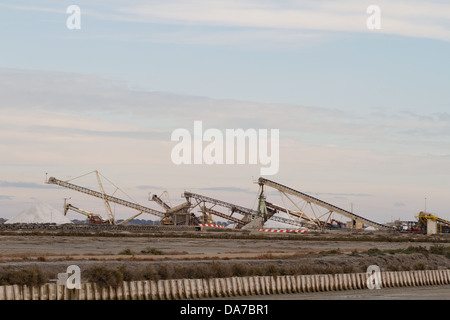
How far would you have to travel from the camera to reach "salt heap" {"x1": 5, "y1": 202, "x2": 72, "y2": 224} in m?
151

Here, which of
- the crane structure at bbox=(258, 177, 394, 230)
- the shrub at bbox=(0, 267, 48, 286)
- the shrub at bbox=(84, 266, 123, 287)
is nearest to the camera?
the shrub at bbox=(0, 267, 48, 286)

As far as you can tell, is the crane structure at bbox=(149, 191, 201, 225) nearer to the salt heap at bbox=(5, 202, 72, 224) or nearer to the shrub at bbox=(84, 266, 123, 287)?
the salt heap at bbox=(5, 202, 72, 224)

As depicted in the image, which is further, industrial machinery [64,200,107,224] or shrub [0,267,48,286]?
industrial machinery [64,200,107,224]

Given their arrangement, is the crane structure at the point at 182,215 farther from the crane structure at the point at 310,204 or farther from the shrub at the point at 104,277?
the shrub at the point at 104,277

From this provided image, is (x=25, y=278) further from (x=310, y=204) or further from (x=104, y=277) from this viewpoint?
(x=310, y=204)

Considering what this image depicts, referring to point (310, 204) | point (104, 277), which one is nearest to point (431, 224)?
point (310, 204)

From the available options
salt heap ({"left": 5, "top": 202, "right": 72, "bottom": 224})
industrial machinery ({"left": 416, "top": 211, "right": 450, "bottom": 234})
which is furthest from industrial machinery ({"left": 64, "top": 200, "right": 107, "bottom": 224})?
industrial machinery ({"left": 416, "top": 211, "right": 450, "bottom": 234})

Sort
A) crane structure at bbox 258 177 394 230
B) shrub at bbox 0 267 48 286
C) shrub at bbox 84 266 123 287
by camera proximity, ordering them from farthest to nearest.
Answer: crane structure at bbox 258 177 394 230 → shrub at bbox 84 266 123 287 → shrub at bbox 0 267 48 286

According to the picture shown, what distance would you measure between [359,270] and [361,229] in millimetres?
103313

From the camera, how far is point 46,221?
149500mm

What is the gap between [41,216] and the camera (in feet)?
502
